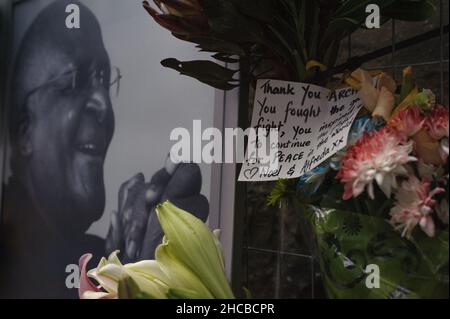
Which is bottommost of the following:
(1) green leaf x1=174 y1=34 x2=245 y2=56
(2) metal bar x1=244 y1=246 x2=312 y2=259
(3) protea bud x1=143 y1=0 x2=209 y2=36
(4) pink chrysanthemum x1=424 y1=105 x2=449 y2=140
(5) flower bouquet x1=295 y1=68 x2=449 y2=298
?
(2) metal bar x1=244 y1=246 x2=312 y2=259

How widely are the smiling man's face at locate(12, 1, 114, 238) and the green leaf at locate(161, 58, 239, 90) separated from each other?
12.3 inches

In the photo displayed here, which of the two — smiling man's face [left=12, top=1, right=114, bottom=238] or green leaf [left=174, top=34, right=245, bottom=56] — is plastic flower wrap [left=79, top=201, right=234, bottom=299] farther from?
smiling man's face [left=12, top=1, right=114, bottom=238]

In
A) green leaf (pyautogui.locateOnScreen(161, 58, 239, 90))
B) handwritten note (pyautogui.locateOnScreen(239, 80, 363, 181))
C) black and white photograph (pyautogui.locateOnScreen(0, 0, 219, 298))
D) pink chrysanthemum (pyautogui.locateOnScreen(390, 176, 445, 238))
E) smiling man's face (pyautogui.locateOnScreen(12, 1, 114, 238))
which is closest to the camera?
pink chrysanthemum (pyautogui.locateOnScreen(390, 176, 445, 238))

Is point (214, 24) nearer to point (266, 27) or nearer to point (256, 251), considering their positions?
point (266, 27)

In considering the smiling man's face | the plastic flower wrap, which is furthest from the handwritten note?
the smiling man's face

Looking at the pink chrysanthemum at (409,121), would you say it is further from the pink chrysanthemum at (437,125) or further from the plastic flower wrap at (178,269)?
the plastic flower wrap at (178,269)

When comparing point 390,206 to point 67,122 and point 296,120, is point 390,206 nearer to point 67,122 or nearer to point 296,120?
point 296,120

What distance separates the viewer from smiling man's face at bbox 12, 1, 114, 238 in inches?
36.3

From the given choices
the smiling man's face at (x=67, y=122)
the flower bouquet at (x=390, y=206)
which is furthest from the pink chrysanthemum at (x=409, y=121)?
the smiling man's face at (x=67, y=122)

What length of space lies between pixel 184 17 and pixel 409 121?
28 cm

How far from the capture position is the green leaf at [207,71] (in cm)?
62

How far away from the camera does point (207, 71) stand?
621 mm

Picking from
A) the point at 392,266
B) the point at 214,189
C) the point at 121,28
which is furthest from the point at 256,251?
the point at 121,28

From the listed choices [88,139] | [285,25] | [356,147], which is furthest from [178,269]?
[88,139]
